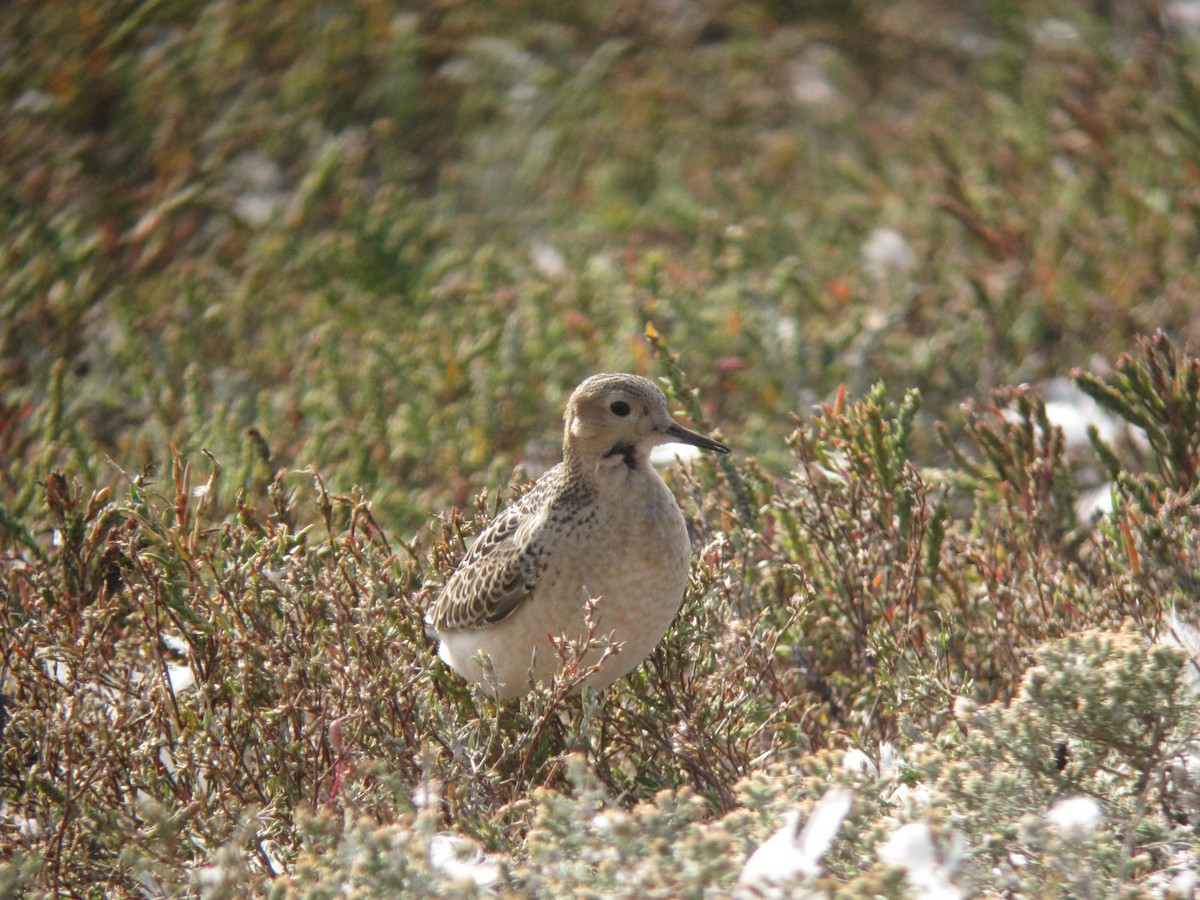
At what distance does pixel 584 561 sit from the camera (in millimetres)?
3113

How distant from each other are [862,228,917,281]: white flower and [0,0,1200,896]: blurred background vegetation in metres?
0.03

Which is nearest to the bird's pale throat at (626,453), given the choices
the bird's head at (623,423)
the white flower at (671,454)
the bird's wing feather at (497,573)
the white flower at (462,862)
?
the bird's head at (623,423)

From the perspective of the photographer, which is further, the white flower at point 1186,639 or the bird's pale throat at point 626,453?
the bird's pale throat at point 626,453

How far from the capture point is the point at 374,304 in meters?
5.80

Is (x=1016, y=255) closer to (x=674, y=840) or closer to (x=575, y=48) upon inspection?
(x=575, y=48)

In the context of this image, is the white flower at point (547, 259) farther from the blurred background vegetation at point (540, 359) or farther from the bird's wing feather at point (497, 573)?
the bird's wing feather at point (497, 573)

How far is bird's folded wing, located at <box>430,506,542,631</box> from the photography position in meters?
3.19

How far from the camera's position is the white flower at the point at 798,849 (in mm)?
1977

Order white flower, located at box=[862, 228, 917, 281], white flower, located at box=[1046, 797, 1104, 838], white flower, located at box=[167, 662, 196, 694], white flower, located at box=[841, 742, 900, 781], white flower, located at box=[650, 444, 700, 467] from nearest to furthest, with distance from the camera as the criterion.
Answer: white flower, located at box=[1046, 797, 1104, 838] → white flower, located at box=[841, 742, 900, 781] → white flower, located at box=[167, 662, 196, 694] → white flower, located at box=[650, 444, 700, 467] → white flower, located at box=[862, 228, 917, 281]

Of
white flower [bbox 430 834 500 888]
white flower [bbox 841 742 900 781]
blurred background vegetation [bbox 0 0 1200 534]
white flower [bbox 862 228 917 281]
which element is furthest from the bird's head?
white flower [bbox 862 228 917 281]

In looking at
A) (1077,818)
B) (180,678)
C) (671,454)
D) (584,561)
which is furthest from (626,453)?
(1077,818)

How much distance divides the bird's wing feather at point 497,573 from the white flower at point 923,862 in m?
1.31

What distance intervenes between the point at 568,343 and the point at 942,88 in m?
3.90

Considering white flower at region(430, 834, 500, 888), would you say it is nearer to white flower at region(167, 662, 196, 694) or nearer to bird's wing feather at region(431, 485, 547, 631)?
bird's wing feather at region(431, 485, 547, 631)
